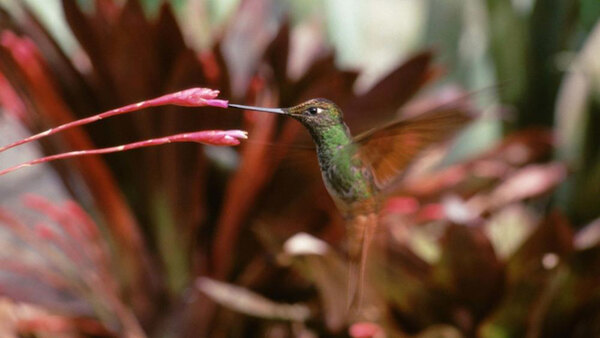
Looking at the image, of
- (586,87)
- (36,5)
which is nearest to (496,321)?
(586,87)

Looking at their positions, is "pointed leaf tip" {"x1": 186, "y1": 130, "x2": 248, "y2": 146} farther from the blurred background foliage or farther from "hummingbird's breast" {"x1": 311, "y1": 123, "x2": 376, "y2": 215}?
the blurred background foliage

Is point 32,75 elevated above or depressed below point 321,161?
above

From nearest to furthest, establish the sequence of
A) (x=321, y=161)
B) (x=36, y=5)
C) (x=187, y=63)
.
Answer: (x=321, y=161), (x=187, y=63), (x=36, y=5)

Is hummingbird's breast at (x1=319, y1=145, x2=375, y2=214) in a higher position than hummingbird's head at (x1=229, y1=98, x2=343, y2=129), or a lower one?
lower

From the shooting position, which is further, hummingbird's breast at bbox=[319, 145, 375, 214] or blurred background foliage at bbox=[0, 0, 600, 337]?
blurred background foliage at bbox=[0, 0, 600, 337]

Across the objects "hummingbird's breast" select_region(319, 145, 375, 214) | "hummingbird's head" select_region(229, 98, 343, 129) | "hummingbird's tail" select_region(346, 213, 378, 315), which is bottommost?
"hummingbird's tail" select_region(346, 213, 378, 315)

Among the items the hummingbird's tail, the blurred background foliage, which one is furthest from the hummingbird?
the blurred background foliage

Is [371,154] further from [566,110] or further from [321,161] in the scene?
[566,110]
